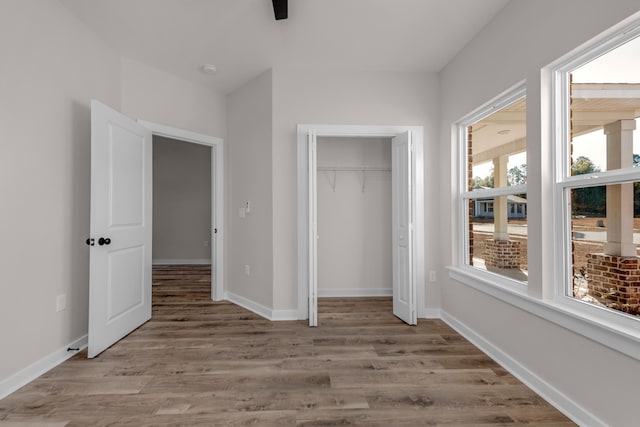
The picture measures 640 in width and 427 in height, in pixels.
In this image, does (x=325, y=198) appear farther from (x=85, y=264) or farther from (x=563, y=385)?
(x=563, y=385)

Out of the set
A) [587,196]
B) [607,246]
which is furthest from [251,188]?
[607,246]

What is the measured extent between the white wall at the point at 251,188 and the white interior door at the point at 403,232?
137cm

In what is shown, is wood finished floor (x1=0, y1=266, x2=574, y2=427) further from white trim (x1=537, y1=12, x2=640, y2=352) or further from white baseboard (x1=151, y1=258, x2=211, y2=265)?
white baseboard (x1=151, y1=258, x2=211, y2=265)

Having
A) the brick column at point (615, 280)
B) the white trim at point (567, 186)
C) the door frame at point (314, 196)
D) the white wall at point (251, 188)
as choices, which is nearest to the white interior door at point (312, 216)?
the door frame at point (314, 196)

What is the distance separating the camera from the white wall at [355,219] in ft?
14.4

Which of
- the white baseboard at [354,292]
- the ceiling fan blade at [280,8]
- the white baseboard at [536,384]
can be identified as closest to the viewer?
the white baseboard at [536,384]

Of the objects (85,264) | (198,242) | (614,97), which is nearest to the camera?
(614,97)

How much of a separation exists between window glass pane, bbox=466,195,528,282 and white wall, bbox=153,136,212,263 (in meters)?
5.64

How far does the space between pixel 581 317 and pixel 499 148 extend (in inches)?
58.1

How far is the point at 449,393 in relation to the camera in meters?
2.02

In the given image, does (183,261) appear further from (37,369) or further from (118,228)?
(37,369)

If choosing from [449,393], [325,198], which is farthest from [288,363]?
[325,198]

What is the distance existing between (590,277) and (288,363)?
204 centimetres

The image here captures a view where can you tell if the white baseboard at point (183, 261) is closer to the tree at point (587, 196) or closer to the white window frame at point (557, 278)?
the white window frame at point (557, 278)
